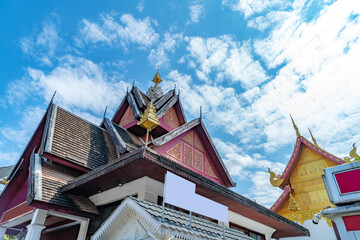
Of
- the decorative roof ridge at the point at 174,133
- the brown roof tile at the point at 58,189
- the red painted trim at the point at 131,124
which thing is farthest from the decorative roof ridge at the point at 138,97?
the brown roof tile at the point at 58,189

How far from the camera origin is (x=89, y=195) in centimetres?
723

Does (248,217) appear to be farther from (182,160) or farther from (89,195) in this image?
(89,195)

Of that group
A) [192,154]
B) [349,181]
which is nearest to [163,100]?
[192,154]

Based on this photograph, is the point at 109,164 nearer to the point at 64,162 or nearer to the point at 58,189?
the point at 58,189

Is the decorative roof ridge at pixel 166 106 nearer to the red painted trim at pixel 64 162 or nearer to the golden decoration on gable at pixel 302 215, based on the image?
the red painted trim at pixel 64 162

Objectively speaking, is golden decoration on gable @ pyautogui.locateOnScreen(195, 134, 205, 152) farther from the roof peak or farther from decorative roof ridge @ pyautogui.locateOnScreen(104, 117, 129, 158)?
the roof peak

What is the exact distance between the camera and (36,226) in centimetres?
593

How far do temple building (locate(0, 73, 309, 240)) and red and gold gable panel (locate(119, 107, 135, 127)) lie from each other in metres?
1.12

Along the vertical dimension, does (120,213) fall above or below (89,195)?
below

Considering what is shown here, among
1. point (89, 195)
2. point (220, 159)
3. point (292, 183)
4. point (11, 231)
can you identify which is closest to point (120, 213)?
point (89, 195)

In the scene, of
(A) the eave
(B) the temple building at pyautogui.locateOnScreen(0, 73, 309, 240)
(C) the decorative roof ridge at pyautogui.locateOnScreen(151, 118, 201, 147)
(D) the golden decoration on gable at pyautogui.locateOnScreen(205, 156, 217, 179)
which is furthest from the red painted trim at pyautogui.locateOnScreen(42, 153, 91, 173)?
(D) the golden decoration on gable at pyautogui.locateOnScreen(205, 156, 217, 179)

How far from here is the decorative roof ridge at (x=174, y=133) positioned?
928 cm

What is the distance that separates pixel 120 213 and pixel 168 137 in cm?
622

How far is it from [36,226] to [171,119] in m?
9.58
